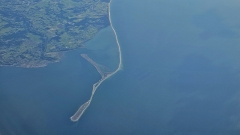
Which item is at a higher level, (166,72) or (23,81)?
(23,81)

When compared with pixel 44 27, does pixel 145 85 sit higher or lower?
lower

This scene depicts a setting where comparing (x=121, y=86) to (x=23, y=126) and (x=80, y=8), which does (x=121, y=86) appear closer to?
(x=23, y=126)

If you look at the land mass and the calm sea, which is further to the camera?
the land mass

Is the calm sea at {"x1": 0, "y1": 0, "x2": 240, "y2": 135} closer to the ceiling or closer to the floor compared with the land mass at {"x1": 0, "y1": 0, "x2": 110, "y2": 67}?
closer to the floor

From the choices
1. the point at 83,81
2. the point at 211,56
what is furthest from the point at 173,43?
the point at 83,81
